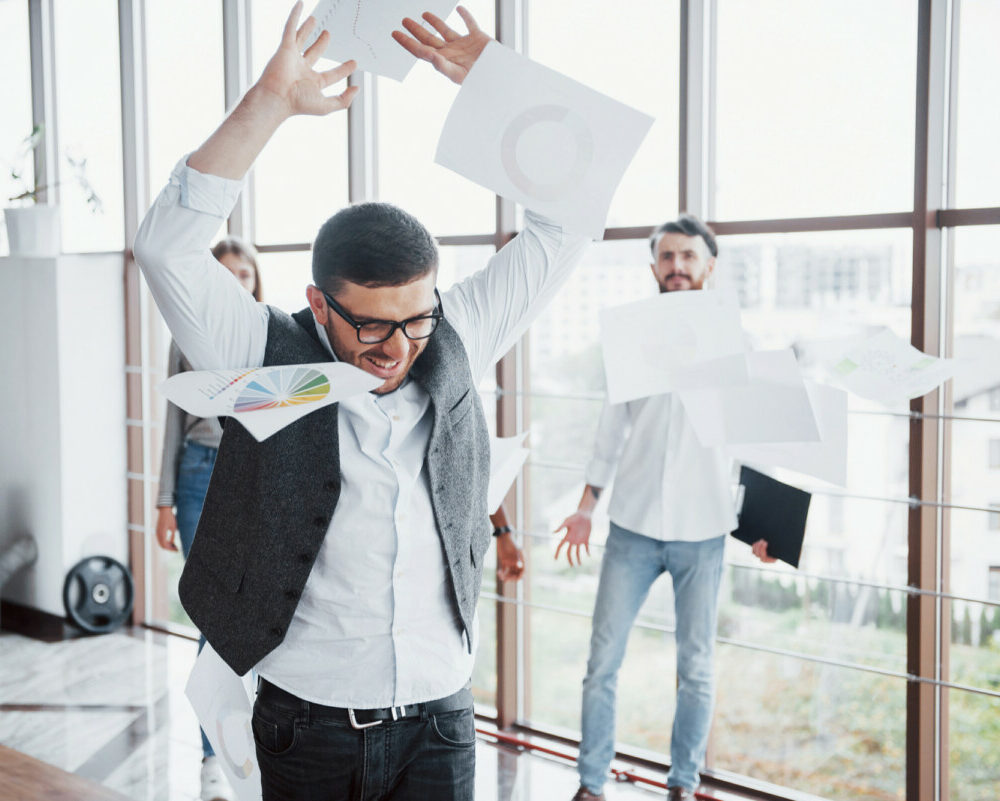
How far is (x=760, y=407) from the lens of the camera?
2113mm

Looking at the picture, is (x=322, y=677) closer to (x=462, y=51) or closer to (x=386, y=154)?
(x=462, y=51)

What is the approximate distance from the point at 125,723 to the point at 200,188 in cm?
276

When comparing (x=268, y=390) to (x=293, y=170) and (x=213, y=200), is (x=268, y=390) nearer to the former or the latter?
(x=213, y=200)

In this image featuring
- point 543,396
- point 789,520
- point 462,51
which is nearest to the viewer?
point 462,51

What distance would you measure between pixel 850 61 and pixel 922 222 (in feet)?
1.61

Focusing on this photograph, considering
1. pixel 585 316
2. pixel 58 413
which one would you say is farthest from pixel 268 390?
pixel 58 413

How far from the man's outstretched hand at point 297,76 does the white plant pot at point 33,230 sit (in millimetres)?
3443

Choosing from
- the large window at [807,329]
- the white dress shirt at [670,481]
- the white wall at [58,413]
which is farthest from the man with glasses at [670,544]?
the white wall at [58,413]

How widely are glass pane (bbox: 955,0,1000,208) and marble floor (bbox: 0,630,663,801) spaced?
6.03 feet

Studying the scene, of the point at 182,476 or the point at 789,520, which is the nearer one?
the point at 789,520

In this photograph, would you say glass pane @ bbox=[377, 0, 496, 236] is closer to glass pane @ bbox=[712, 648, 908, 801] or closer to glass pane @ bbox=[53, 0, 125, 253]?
glass pane @ bbox=[53, 0, 125, 253]

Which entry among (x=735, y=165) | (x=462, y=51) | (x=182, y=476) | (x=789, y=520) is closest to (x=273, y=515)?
(x=462, y=51)

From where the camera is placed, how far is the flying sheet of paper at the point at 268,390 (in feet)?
3.19

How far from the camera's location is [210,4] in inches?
161
